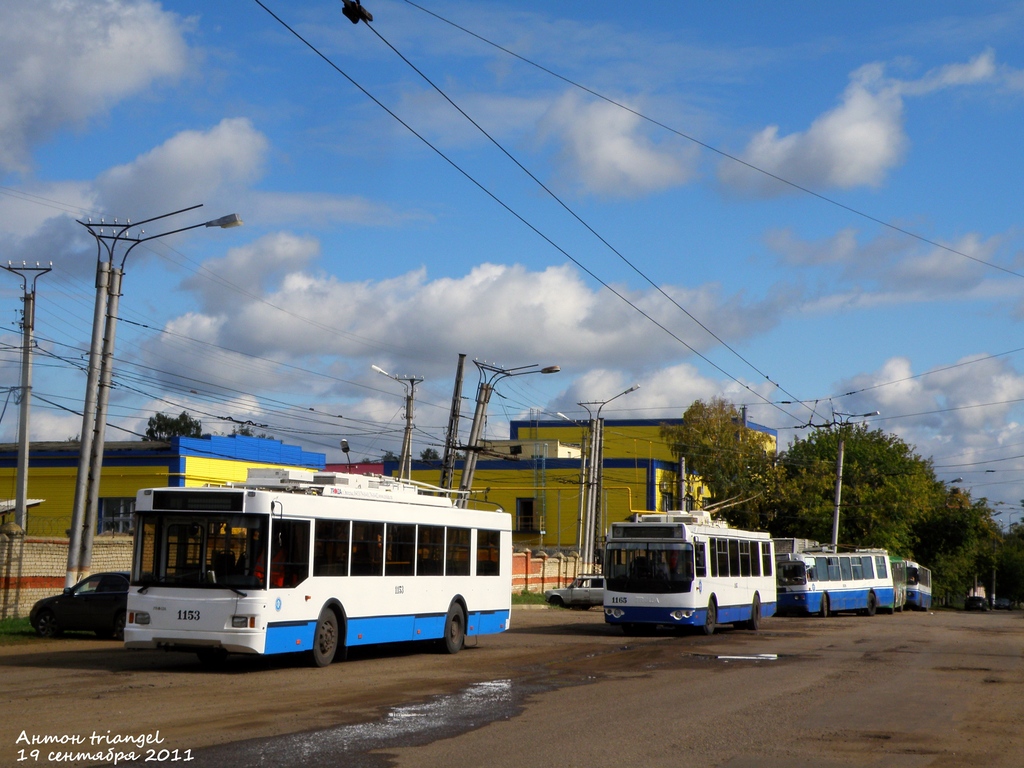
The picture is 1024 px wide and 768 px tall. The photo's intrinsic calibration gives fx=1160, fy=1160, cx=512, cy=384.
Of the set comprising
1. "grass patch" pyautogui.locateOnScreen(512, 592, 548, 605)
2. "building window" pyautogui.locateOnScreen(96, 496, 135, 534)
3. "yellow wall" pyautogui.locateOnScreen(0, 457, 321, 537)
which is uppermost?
"yellow wall" pyautogui.locateOnScreen(0, 457, 321, 537)

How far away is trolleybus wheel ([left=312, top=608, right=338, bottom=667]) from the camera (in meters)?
16.8

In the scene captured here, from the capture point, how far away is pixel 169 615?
15.6m

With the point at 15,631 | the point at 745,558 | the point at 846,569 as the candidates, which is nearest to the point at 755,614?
the point at 745,558

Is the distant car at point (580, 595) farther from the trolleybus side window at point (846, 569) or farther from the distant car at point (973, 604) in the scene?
the distant car at point (973, 604)

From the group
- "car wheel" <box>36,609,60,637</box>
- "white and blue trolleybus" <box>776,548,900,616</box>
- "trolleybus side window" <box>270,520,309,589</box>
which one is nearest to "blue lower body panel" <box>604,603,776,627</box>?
"car wheel" <box>36,609,60,637</box>

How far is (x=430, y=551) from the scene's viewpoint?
19.8m

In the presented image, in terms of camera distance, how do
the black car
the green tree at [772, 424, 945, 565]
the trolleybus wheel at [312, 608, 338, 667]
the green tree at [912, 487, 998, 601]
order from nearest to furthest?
the trolleybus wheel at [312, 608, 338, 667] → the black car → the green tree at [772, 424, 945, 565] → the green tree at [912, 487, 998, 601]

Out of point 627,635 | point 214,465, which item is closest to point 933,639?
point 627,635

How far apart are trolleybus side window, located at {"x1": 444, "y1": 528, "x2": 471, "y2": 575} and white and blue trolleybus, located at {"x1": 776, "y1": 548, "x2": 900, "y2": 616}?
89.0 ft

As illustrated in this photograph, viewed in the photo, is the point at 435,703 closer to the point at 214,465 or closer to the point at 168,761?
the point at 168,761

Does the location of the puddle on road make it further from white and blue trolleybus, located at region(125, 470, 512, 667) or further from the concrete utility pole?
the concrete utility pole

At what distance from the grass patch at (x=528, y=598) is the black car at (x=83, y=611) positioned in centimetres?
2304

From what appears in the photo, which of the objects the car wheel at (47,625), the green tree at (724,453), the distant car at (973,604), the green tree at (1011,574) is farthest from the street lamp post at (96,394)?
the green tree at (1011,574)

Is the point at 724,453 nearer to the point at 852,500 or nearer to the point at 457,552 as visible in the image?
the point at 852,500
